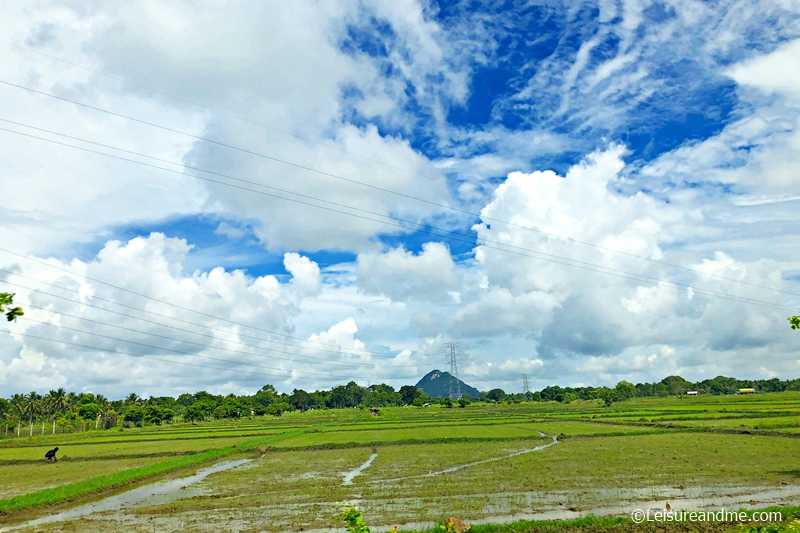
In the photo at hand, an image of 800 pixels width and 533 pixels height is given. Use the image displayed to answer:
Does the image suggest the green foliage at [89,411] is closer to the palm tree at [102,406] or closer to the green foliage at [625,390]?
the palm tree at [102,406]

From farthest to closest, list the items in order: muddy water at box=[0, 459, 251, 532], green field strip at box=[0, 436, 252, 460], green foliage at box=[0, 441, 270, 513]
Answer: green field strip at box=[0, 436, 252, 460]
green foliage at box=[0, 441, 270, 513]
muddy water at box=[0, 459, 251, 532]

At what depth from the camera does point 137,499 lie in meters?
29.2

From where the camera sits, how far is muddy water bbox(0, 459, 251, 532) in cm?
2472

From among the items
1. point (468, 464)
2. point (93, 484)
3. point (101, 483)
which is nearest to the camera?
point (93, 484)

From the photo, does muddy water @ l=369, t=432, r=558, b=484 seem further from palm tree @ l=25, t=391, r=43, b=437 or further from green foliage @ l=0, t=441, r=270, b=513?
palm tree @ l=25, t=391, r=43, b=437

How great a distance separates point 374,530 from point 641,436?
39.1m

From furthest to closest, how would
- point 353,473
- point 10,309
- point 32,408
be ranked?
point 32,408
point 353,473
point 10,309

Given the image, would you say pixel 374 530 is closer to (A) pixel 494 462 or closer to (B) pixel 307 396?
(A) pixel 494 462

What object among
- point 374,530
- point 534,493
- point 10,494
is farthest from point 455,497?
point 10,494

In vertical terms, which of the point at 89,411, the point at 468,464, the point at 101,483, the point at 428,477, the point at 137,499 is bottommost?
the point at 89,411

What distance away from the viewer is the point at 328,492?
88.4ft

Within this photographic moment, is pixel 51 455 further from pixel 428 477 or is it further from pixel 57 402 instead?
pixel 57 402

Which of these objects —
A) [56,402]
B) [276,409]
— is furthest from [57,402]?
[276,409]

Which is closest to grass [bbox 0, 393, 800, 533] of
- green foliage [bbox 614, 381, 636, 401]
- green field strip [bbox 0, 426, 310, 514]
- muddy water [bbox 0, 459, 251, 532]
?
green field strip [bbox 0, 426, 310, 514]
